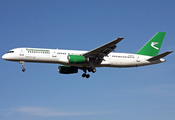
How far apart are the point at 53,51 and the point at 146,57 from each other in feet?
50.8

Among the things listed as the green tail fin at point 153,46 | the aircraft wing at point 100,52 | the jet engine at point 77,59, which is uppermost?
the green tail fin at point 153,46

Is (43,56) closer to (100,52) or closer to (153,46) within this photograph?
(100,52)

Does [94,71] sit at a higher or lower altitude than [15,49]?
lower

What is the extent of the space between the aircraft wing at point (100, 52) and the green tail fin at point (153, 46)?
26.1ft

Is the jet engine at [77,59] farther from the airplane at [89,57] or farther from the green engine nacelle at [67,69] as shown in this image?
the green engine nacelle at [67,69]

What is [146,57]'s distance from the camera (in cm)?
5025

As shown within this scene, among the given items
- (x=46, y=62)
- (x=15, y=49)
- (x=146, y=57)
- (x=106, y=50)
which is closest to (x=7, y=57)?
(x=15, y=49)

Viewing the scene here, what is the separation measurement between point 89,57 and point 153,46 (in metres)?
12.5

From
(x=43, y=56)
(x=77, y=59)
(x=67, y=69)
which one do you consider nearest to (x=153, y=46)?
(x=77, y=59)

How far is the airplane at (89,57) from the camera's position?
44.9 m

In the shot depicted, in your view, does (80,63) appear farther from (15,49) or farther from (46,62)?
(15,49)

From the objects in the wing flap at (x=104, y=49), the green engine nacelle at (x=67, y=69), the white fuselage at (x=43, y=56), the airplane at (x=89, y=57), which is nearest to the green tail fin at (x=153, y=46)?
the airplane at (x=89, y=57)

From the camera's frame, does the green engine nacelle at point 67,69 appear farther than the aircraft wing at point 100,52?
Yes

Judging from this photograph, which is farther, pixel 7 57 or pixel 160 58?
pixel 160 58
